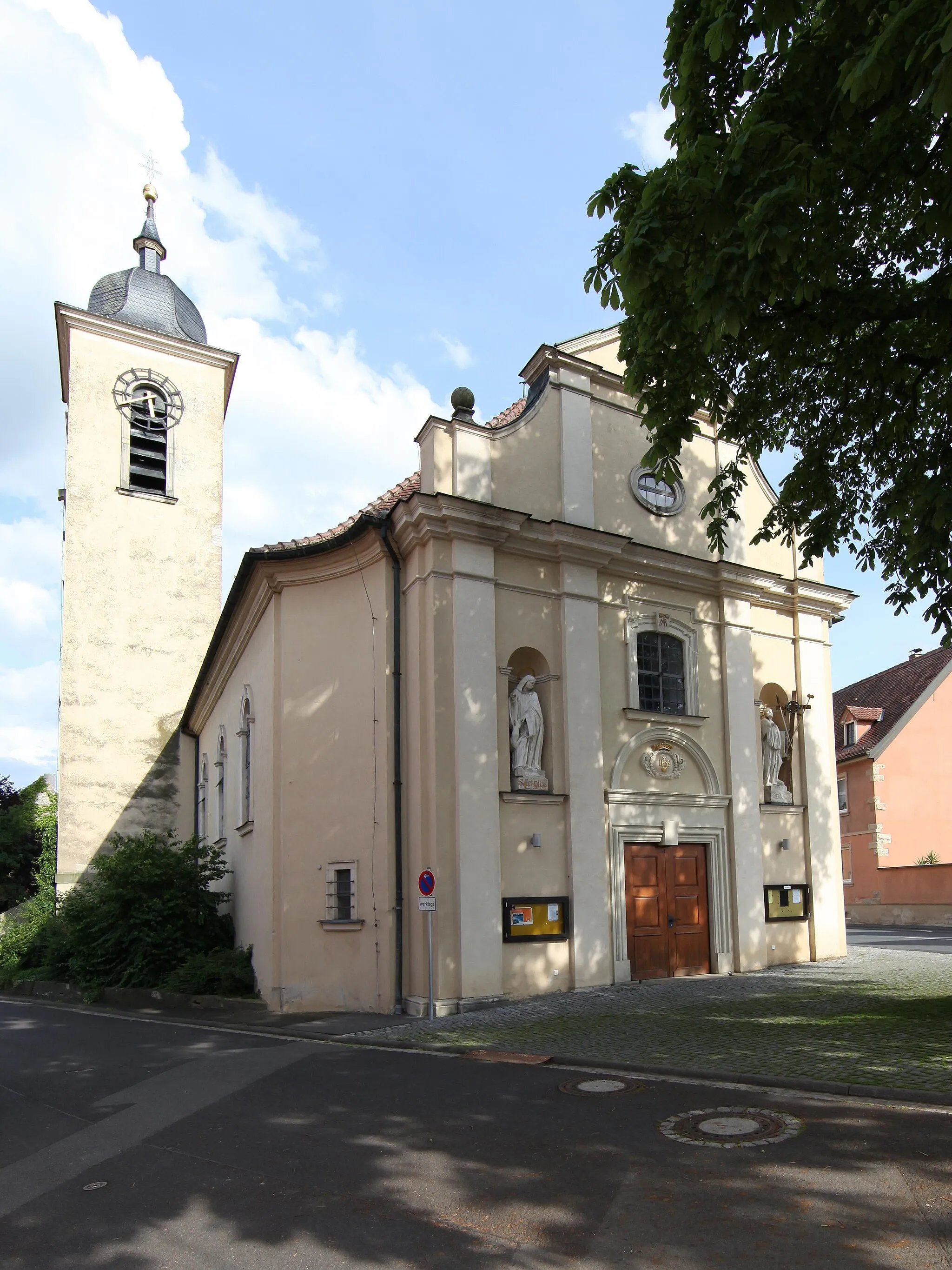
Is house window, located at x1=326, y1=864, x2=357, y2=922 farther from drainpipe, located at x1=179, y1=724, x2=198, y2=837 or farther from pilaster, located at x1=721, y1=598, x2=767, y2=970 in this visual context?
drainpipe, located at x1=179, y1=724, x2=198, y2=837

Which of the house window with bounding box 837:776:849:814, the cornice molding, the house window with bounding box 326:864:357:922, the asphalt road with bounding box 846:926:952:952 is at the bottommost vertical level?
the asphalt road with bounding box 846:926:952:952

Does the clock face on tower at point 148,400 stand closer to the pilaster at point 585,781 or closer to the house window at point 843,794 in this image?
the pilaster at point 585,781

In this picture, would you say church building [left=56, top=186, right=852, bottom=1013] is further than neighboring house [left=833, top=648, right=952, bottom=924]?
No

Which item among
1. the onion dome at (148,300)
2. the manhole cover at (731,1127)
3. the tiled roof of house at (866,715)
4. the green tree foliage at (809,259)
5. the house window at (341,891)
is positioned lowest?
the manhole cover at (731,1127)

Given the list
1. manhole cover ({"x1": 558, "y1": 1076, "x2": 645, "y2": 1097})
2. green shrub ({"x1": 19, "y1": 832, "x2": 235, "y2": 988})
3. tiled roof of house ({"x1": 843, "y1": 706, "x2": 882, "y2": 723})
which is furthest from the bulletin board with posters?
tiled roof of house ({"x1": 843, "y1": 706, "x2": 882, "y2": 723})

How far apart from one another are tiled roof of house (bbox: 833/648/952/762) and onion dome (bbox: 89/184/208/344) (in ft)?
86.6

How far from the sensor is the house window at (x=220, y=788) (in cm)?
2375

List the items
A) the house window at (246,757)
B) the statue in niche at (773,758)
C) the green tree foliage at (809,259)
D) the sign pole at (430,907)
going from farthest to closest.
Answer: the house window at (246,757) < the statue in niche at (773,758) < the sign pole at (430,907) < the green tree foliage at (809,259)

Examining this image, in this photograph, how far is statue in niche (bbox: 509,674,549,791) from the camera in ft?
50.5

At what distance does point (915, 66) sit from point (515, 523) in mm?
9405

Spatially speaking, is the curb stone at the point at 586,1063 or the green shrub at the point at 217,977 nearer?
the curb stone at the point at 586,1063

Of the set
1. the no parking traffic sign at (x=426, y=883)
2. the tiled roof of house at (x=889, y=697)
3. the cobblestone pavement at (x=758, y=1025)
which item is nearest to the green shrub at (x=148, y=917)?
the no parking traffic sign at (x=426, y=883)

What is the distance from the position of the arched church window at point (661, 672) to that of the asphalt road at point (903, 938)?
25.9 ft

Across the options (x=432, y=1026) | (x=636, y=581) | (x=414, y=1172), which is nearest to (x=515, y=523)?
(x=636, y=581)
